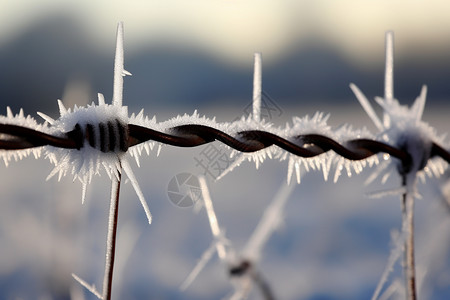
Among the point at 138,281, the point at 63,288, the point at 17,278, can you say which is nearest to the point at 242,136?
the point at 63,288

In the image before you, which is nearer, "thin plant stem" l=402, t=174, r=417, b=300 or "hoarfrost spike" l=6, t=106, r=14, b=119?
"hoarfrost spike" l=6, t=106, r=14, b=119

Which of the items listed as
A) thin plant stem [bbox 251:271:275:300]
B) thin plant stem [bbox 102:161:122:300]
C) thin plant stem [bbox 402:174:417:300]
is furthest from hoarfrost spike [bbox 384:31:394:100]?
thin plant stem [bbox 102:161:122:300]

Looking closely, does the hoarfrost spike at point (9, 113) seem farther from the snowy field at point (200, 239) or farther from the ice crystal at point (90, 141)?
the snowy field at point (200, 239)

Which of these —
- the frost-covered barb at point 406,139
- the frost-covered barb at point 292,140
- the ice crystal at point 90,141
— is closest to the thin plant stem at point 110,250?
the ice crystal at point 90,141

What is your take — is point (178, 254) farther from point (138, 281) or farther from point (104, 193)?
point (104, 193)

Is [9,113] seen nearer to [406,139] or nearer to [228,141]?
[228,141]

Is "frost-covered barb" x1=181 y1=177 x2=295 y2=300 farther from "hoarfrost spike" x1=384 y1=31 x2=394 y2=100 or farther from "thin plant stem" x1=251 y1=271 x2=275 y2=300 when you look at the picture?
"hoarfrost spike" x1=384 y1=31 x2=394 y2=100
